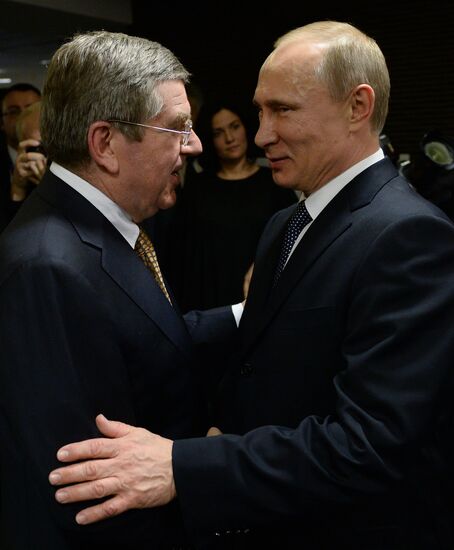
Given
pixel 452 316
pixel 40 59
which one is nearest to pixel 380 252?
pixel 452 316

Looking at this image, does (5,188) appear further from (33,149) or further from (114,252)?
(114,252)

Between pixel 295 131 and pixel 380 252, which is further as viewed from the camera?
pixel 295 131

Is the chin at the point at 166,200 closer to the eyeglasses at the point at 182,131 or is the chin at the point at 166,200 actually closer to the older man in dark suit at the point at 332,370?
the eyeglasses at the point at 182,131

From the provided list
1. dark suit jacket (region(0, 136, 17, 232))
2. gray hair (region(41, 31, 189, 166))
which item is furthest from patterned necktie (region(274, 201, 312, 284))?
dark suit jacket (region(0, 136, 17, 232))

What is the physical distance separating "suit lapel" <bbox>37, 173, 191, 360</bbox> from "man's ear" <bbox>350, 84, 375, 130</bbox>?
1.71 ft

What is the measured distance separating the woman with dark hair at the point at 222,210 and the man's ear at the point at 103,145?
1936 millimetres

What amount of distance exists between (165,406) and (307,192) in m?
0.55

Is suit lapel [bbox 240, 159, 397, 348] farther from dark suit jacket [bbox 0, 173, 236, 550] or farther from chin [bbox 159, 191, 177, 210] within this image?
chin [bbox 159, 191, 177, 210]

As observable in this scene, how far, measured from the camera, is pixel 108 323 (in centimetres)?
120

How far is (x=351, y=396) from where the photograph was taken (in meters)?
1.16

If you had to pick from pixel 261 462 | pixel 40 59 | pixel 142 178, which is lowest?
pixel 261 462

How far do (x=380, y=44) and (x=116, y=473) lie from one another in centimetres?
444

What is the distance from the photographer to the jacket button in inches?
54.3

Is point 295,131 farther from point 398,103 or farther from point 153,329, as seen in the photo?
point 398,103
